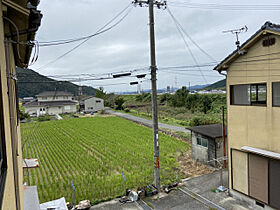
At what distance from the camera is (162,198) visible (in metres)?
7.92

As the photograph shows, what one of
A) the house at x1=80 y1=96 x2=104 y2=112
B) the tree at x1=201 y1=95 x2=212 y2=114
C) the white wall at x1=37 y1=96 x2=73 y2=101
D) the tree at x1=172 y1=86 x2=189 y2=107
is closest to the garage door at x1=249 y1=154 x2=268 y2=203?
the tree at x1=201 y1=95 x2=212 y2=114

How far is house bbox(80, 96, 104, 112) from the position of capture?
142 feet

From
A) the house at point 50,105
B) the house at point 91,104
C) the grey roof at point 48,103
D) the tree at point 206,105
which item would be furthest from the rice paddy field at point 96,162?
the house at point 91,104

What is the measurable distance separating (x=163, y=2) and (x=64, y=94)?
40.0 meters

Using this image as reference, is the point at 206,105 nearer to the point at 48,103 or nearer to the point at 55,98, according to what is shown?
the point at 48,103

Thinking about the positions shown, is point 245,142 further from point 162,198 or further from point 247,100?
point 162,198

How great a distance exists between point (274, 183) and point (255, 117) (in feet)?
6.73

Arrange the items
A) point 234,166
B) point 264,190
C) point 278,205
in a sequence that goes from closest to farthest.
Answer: point 278,205 → point 264,190 → point 234,166

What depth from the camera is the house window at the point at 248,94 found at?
22.0 ft

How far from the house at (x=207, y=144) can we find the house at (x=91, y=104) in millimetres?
34372

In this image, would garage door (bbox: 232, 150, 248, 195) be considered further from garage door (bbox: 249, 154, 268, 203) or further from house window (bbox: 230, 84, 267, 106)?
house window (bbox: 230, 84, 267, 106)

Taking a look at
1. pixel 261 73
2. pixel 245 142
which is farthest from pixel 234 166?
pixel 261 73

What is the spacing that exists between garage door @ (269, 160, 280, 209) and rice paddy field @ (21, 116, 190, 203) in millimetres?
4086

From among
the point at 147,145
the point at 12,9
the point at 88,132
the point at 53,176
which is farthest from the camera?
the point at 88,132
